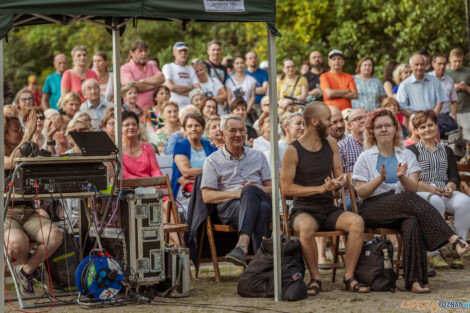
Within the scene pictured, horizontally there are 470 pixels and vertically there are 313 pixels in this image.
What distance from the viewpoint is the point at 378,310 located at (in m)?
6.09

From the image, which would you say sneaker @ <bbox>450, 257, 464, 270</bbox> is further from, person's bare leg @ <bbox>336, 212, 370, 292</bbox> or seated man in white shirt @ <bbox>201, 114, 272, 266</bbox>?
seated man in white shirt @ <bbox>201, 114, 272, 266</bbox>

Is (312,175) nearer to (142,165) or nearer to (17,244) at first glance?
(142,165)

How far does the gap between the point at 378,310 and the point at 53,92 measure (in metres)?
7.59

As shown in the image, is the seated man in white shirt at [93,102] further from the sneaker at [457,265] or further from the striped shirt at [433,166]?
the sneaker at [457,265]

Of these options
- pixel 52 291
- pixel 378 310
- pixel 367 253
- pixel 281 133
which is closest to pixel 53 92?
pixel 281 133

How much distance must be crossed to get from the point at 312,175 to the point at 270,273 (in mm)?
1004

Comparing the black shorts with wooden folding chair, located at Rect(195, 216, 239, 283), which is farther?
wooden folding chair, located at Rect(195, 216, 239, 283)

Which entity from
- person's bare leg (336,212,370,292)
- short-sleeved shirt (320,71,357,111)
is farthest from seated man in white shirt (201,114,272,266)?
short-sleeved shirt (320,71,357,111)

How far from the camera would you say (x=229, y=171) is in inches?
313

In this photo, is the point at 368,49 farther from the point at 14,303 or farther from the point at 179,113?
the point at 14,303

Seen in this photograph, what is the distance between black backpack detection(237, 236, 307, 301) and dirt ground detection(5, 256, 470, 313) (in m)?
0.12

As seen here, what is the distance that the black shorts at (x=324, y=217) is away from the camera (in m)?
7.13

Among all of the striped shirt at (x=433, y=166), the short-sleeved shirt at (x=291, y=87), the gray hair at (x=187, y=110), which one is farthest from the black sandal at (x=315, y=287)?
the short-sleeved shirt at (x=291, y=87)

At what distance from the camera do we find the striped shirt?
855cm
